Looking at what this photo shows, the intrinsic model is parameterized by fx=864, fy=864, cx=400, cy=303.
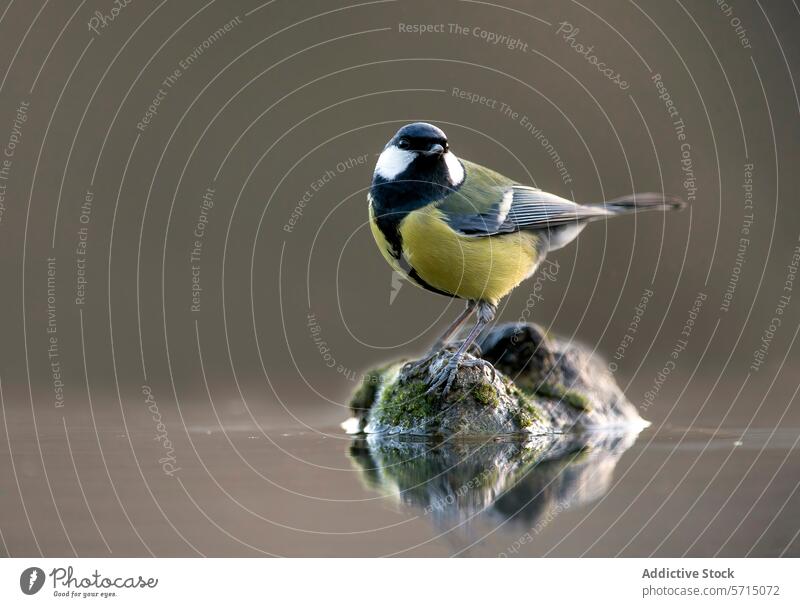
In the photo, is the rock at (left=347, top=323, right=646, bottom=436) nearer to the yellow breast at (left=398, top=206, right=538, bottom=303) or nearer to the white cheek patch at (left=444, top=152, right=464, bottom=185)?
the yellow breast at (left=398, top=206, right=538, bottom=303)

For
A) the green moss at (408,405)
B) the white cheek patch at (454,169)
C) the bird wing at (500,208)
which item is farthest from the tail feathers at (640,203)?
the green moss at (408,405)

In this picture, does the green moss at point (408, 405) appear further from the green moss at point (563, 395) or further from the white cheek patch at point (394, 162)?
the white cheek patch at point (394, 162)

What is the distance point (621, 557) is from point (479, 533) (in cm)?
50

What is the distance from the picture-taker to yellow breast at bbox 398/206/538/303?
4.57 m

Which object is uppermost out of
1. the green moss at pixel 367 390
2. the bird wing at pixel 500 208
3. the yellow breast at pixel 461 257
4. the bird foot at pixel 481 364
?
the bird wing at pixel 500 208

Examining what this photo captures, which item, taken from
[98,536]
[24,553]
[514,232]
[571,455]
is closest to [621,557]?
[571,455]

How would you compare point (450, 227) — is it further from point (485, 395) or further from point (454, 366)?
point (485, 395)

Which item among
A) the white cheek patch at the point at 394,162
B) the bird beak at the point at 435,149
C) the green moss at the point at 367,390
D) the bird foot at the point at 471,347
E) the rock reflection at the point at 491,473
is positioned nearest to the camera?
the rock reflection at the point at 491,473

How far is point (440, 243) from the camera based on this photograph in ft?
15.0

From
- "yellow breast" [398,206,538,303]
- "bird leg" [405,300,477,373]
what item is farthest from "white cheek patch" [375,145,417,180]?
"bird leg" [405,300,477,373]

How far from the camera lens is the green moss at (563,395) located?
5000 millimetres

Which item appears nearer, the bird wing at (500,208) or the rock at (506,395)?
the rock at (506,395)

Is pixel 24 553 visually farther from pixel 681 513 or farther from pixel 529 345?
pixel 529 345

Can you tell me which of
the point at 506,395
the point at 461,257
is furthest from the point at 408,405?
the point at 461,257
